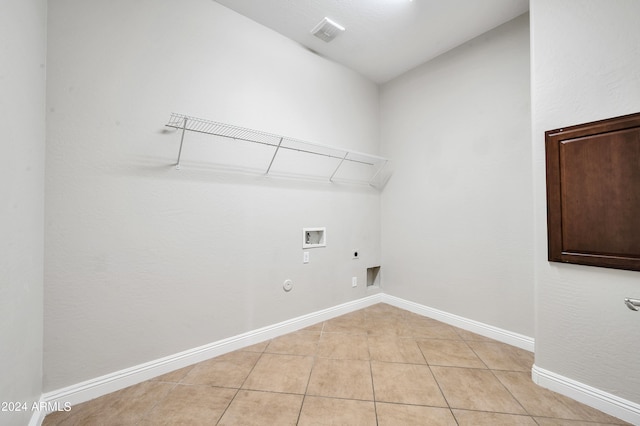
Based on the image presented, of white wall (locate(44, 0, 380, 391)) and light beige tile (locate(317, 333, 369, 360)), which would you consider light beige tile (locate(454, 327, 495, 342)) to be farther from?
white wall (locate(44, 0, 380, 391))

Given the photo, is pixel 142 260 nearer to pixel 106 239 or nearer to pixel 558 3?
pixel 106 239

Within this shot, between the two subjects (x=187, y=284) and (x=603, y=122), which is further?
(x=187, y=284)

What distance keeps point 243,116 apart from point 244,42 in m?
0.66

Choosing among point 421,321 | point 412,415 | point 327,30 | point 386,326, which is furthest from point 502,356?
point 327,30

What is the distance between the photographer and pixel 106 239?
1.58 meters

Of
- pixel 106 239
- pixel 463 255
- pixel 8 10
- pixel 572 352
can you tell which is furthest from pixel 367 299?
pixel 8 10

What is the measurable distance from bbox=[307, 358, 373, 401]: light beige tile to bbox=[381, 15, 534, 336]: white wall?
138cm

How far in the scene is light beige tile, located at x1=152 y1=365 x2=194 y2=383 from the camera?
1.70 metres

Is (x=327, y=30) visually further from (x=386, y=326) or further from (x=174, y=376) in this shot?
(x=174, y=376)

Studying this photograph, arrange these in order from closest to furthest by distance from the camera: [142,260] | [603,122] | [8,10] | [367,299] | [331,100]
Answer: [8,10] → [603,122] → [142,260] → [331,100] → [367,299]

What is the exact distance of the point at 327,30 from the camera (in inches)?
91.2

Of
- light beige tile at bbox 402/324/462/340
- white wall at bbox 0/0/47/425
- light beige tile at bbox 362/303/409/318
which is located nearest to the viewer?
white wall at bbox 0/0/47/425

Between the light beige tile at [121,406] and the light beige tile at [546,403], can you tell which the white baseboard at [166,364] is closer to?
the light beige tile at [121,406]

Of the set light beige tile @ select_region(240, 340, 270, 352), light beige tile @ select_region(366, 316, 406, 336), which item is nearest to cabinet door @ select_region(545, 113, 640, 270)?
light beige tile @ select_region(366, 316, 406, 336)
